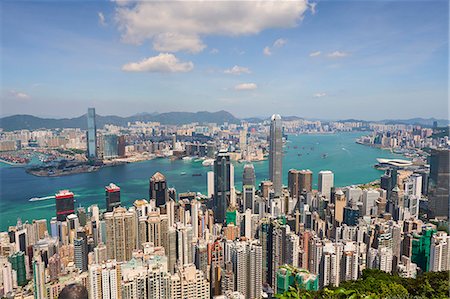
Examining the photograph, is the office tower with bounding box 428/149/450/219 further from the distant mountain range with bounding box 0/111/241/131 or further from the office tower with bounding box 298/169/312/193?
the distant mountain range with bounding box 0/111/241/131

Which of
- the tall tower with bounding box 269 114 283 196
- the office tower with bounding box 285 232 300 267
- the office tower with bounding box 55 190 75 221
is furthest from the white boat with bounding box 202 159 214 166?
the office tower with bounding box 285 232 300 267

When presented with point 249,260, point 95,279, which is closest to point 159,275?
point 95,279

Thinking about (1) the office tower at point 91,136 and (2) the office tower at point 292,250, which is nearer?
(2) the office tower at point 292,250

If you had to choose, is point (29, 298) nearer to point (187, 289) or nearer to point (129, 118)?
A: point (187, 289)

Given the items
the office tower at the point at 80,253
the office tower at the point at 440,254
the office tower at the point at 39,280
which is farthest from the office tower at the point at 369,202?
the office tower at the point at 39,280

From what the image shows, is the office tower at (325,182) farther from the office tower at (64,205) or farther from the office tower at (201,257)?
the office tower at (64,205)

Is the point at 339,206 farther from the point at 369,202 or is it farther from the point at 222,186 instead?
the point at 222,186

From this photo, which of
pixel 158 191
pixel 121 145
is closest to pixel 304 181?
pixel 158 191
